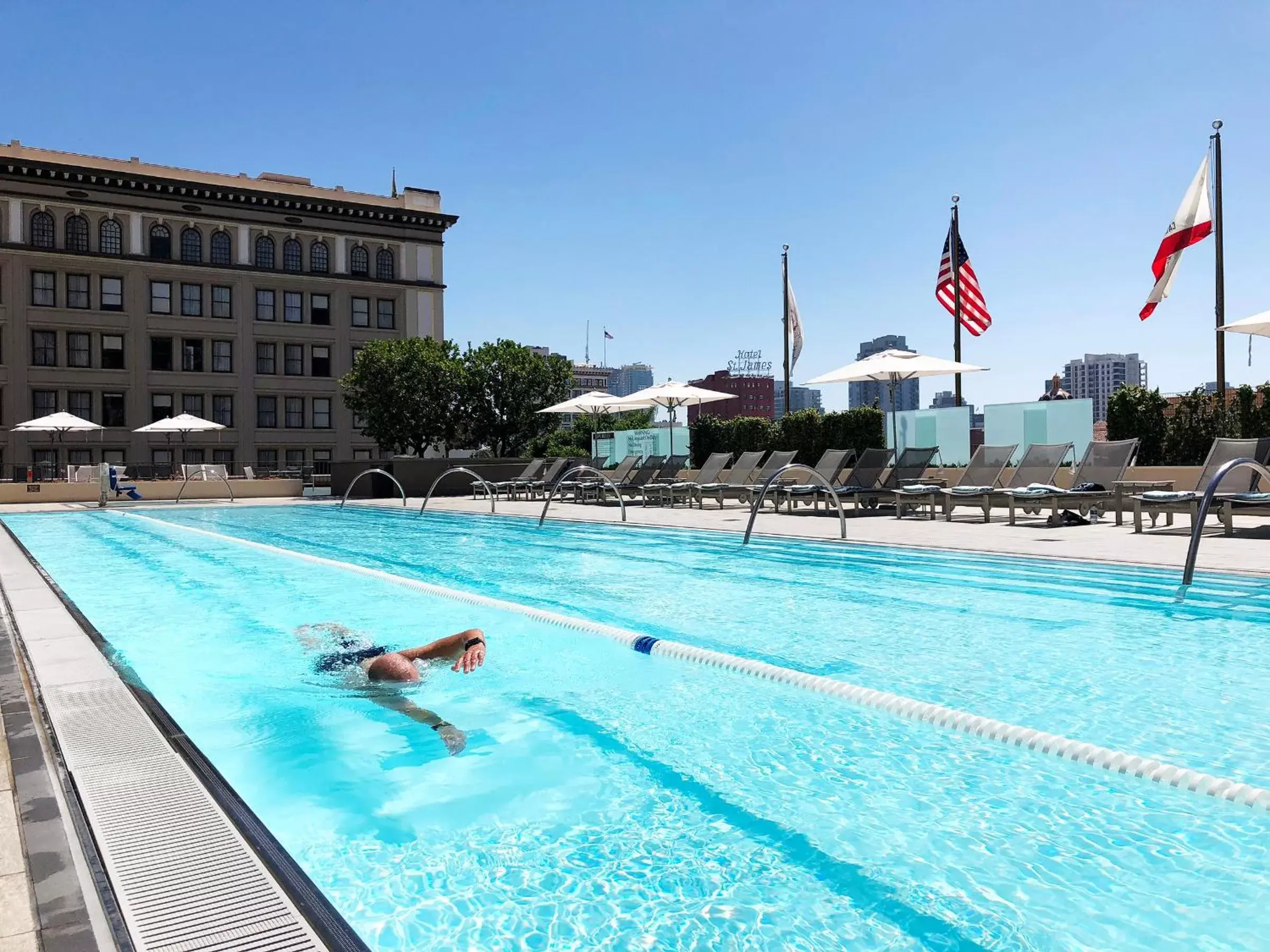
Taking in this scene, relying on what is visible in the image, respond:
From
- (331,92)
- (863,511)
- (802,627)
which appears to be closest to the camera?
(802,627)

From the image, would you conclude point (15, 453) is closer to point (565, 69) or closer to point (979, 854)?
point (565, 69)

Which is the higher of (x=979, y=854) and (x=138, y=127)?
(x=138, y=127)

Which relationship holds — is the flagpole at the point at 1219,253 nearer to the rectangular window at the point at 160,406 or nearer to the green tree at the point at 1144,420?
the green tree at the point at 1144,420

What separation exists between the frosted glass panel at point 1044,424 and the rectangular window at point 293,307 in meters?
39.2

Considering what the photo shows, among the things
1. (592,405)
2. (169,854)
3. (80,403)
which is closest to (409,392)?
(592,405)

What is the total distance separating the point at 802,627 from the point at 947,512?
841cm

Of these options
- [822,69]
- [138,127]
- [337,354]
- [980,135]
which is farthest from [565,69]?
[337,354]

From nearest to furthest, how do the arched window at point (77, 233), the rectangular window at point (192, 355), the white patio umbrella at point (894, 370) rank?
the white patio umbrella at point (894, 370) < the arched window at point (77, 233) < the rectangular window at point (192, 355)

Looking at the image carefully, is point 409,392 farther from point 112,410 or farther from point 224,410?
point 112,410

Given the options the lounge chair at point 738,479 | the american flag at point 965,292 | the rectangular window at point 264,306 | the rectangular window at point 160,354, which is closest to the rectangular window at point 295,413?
the rectangular window at point 264,306

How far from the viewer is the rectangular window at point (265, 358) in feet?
149

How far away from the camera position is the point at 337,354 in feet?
156

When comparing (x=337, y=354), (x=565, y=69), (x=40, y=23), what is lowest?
(x=337, y=354)

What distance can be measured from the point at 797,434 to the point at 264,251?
34.3m
